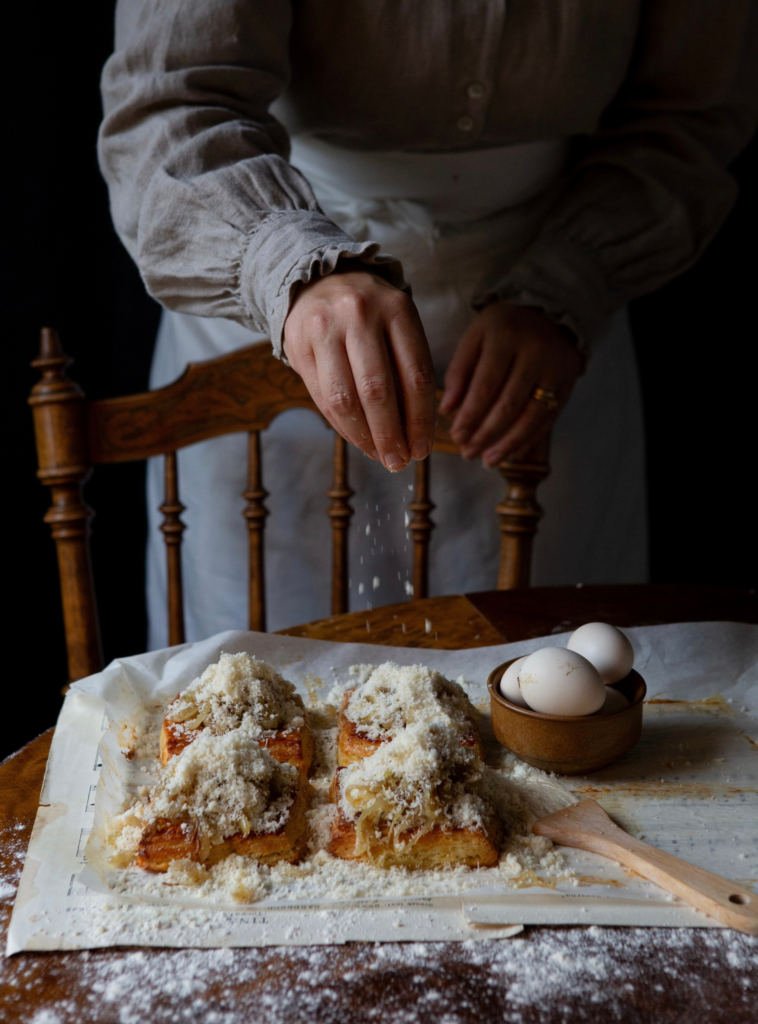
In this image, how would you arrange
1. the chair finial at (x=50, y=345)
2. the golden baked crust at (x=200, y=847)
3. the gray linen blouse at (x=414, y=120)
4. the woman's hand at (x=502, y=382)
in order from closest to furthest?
the golden baked crust at (x=200, y=847) → the gray linen blouse at (x=414, y=120) → the chair finial at (x=50, y=345) → the woman's hand at (x=502, y=382)

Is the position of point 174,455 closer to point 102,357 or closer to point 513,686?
point 513,686

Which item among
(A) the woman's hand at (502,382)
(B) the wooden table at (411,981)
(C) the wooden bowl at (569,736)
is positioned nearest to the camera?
(B) the wooden table at (411,981)

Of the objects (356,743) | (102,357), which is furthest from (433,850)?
(102,357)

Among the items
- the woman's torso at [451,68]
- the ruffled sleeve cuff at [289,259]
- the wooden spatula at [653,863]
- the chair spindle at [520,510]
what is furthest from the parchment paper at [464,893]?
the woman's torso at [451,68]

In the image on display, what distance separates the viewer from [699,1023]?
1.75ft

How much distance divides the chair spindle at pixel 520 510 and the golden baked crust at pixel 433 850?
0.67 m

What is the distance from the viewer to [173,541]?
1304 millimetres

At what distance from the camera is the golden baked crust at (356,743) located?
80cm

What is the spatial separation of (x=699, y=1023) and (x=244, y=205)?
862 millimetres

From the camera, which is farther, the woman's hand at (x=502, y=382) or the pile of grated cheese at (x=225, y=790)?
the woman's hand at (x=502, y=382)

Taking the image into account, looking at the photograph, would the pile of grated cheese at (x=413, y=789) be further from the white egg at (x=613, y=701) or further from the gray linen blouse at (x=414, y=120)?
the gray linen blouse at (x=414, y=120)

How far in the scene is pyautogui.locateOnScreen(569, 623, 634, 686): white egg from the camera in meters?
0.87

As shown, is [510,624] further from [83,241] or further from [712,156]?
[83,241]

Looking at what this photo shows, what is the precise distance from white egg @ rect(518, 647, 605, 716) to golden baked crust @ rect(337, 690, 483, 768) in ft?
0.21
